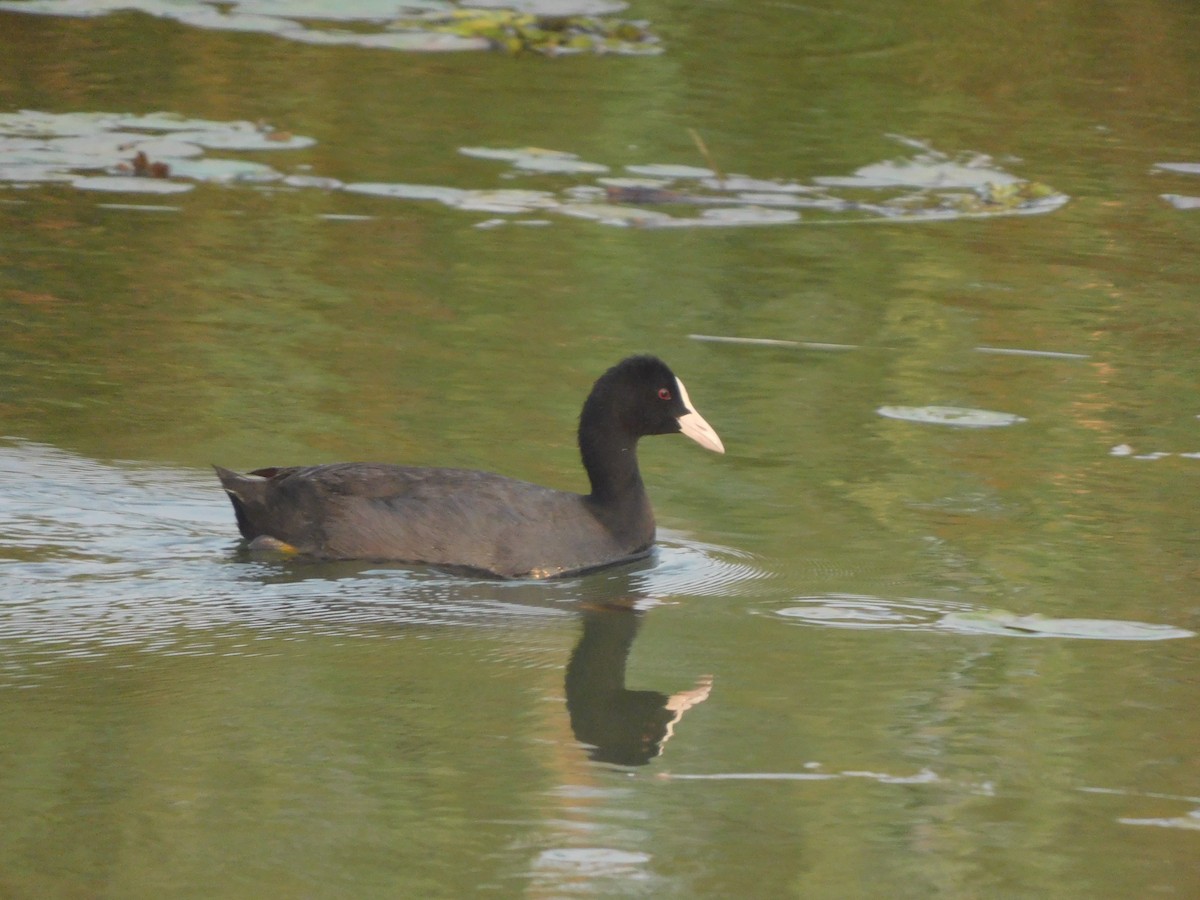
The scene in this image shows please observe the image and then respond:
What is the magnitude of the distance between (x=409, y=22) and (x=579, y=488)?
8.39 m

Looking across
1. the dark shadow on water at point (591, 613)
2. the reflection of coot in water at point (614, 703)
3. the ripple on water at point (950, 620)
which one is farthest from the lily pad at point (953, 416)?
the reflection of coot in water at point (614, 703)

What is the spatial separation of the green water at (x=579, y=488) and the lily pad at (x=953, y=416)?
3.9 inches

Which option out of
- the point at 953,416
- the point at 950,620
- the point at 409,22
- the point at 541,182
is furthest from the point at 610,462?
the point at 409,22

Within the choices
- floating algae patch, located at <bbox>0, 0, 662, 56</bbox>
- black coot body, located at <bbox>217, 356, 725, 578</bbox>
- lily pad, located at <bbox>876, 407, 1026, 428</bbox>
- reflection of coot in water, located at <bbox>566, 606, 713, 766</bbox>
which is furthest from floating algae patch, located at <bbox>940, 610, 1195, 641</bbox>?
floating algae patch, located at <bbox>0, 0, 662, 56</bbox>

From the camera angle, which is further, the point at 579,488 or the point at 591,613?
the point at 579,488

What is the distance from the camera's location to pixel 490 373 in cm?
831

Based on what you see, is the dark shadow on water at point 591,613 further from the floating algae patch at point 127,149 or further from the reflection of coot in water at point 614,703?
the floating algae patch at point 127,149

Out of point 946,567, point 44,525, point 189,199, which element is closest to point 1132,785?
point 946,567

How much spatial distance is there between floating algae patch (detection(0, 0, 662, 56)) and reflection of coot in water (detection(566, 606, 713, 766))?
9324mm

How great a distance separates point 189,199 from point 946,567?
590 centimetres

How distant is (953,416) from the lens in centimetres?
808

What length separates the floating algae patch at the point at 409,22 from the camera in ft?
47.8

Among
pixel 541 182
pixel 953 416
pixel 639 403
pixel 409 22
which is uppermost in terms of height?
pixel 409 22

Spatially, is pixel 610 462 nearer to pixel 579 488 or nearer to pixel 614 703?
Answer: pixel 579 488
